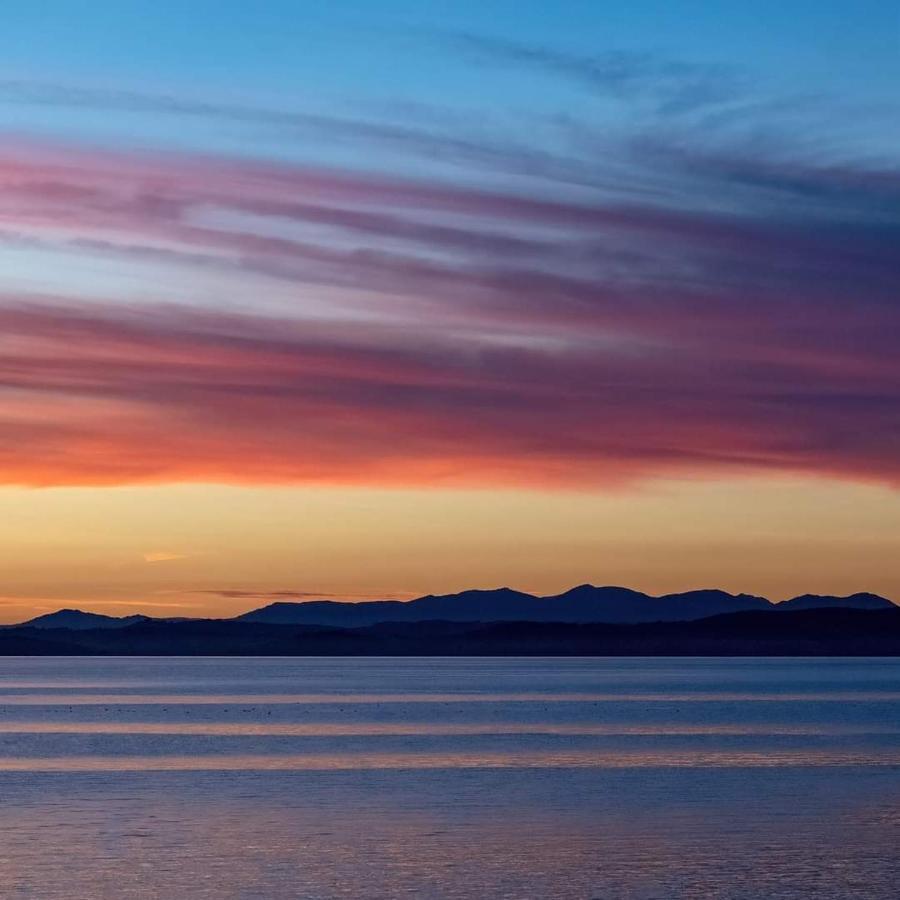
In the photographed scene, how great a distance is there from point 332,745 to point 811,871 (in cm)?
3629

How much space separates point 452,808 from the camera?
130 feet

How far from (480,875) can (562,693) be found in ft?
340

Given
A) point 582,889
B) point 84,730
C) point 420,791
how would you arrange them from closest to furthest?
point 582,889, point 420,791, point 84,730

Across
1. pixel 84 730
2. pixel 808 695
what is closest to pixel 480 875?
pixel 84 730

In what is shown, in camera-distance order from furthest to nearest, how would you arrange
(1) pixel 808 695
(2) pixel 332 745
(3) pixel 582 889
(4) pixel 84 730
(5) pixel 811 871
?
(1) pixel 808 695, (4) pixel 84 730, (2) pixel 332 745, (5) pixel 811 871, (3) pixel 582 889

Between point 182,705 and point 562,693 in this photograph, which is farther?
point 562,693

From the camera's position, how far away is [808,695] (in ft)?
411

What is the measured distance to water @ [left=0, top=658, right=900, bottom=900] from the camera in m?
28.6

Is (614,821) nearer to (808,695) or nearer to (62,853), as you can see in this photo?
(62,853)

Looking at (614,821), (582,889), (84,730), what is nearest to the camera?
(582,889)

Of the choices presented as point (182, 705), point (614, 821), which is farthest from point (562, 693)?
point (614, 821)

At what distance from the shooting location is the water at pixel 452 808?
2858 cm

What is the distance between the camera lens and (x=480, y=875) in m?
29.0

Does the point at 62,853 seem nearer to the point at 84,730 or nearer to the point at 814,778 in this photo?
the point at 814,778
